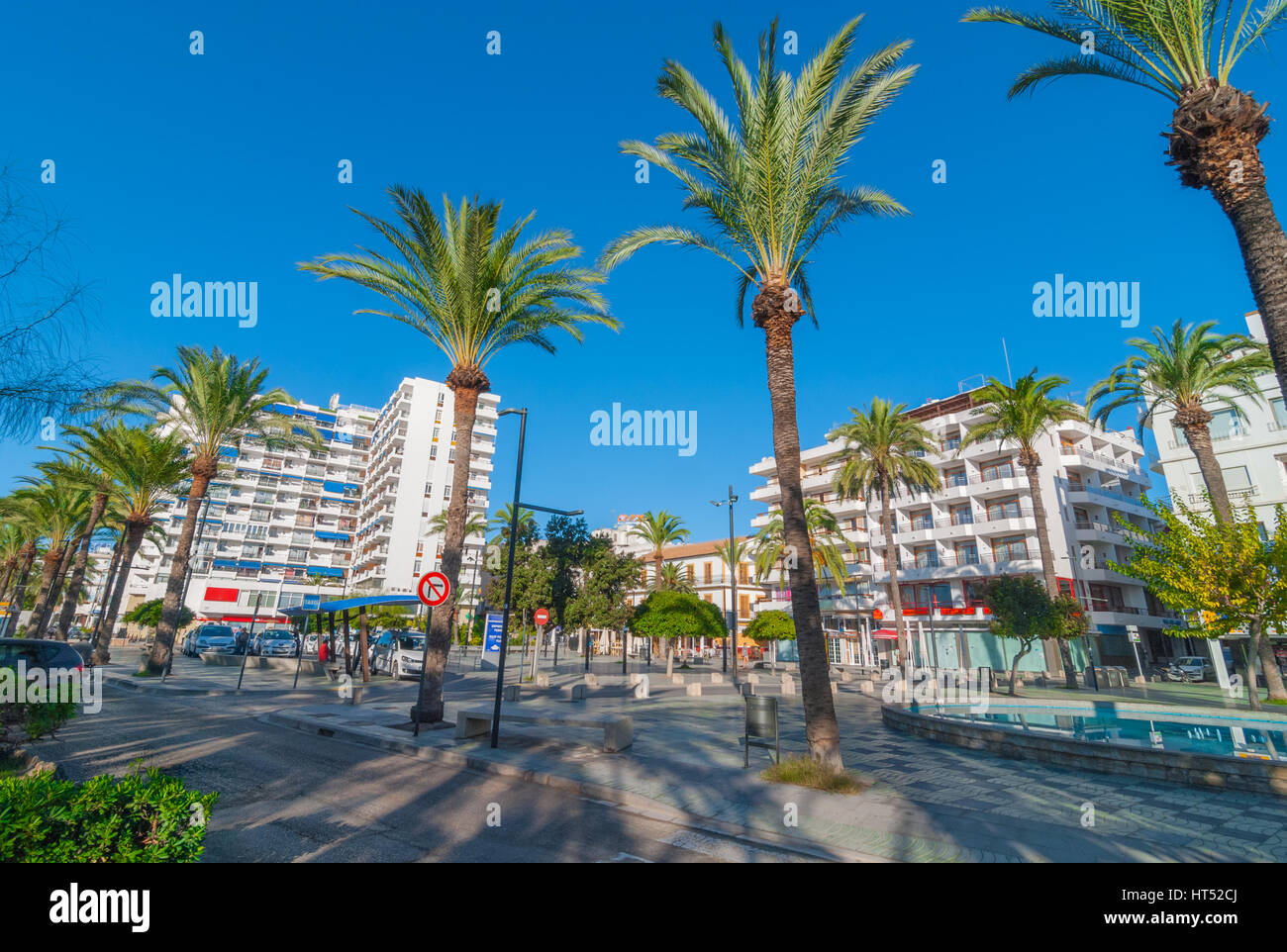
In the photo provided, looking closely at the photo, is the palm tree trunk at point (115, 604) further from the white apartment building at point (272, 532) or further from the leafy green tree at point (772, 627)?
the white apartment building at point (272, 532)

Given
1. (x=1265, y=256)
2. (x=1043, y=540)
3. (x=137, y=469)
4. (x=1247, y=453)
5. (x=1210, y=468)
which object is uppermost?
(x=1247, y=453)

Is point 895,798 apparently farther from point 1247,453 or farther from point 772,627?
point 1247,453

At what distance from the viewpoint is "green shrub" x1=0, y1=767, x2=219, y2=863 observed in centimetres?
289

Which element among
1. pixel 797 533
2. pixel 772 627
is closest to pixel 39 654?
pixel 797 533

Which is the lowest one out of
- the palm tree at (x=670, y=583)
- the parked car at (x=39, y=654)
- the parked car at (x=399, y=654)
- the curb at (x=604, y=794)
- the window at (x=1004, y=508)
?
the curb at (x=604, y=794)

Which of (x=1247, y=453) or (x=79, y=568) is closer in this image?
(x=79, y=568)

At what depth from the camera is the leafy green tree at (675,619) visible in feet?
105

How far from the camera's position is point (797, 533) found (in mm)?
9695

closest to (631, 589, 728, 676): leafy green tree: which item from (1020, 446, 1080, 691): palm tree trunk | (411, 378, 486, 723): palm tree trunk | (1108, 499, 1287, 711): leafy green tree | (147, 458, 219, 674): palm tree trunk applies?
(1020, 446, 1080, 691): palm tree trunk

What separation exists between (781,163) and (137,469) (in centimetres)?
2726

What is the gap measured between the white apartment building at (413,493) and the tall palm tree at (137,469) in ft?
141

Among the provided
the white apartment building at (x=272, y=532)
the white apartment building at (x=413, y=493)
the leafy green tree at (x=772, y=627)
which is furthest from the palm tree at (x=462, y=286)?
the white apartment building at (x=272, y=532)
